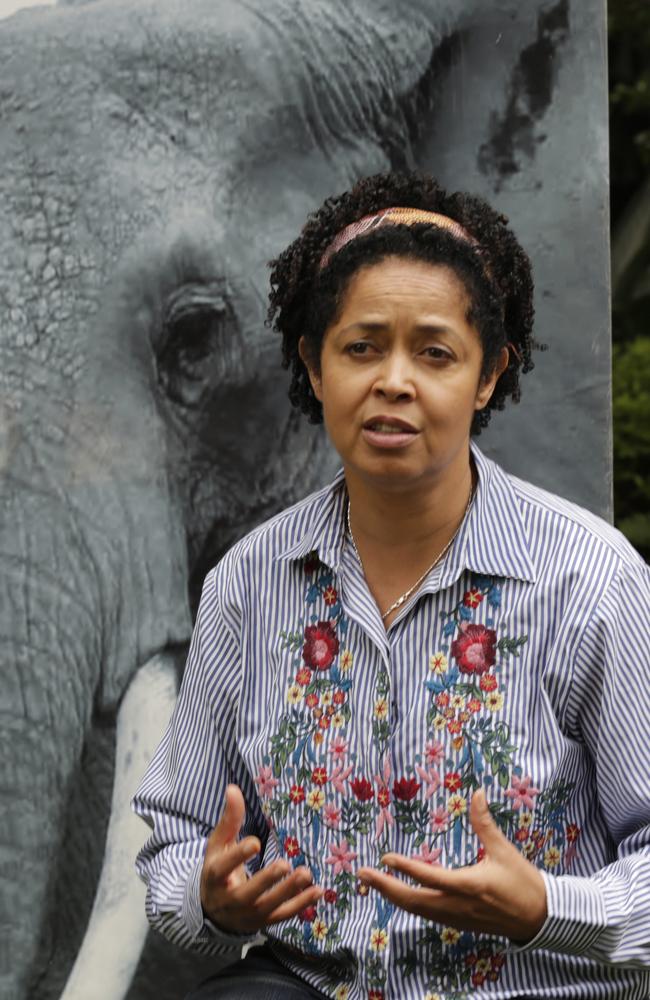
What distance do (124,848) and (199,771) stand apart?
30.3 inches

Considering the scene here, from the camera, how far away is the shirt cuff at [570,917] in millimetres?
1952

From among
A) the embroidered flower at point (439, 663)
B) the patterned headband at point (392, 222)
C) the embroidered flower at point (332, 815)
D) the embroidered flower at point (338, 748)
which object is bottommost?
the embroidered flower at point (332, 815)

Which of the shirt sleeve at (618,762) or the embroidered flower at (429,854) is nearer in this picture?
the shirt sleeve at (618,762)

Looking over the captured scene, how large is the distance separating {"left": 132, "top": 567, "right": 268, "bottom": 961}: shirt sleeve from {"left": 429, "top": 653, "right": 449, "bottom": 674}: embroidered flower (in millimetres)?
324

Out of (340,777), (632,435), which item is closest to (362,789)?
(340,777)

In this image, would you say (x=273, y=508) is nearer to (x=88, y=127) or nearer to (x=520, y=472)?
(x=520, y=472)

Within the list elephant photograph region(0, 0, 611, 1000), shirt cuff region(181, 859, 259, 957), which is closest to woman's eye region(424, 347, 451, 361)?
shirt cuff region(181, 859, 259, 957)

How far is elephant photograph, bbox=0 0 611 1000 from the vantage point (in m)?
2.98

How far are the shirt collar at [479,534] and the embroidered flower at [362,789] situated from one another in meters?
0.29

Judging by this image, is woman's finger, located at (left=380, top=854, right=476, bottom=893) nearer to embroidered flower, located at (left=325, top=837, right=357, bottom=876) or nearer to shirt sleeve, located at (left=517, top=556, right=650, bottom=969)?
shirt sleeve, located at (left=517, top=556, right=650, bottom=969)

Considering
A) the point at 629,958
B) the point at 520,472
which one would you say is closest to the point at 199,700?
the point at 629,958

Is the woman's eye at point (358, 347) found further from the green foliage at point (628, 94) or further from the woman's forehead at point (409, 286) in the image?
the green foliage at point (628, 94)

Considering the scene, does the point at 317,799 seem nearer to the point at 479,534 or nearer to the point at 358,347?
the point at 479,534

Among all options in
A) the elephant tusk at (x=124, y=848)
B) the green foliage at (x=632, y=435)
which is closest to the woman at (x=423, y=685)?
the elephant tusk at (x=124, y=848)
